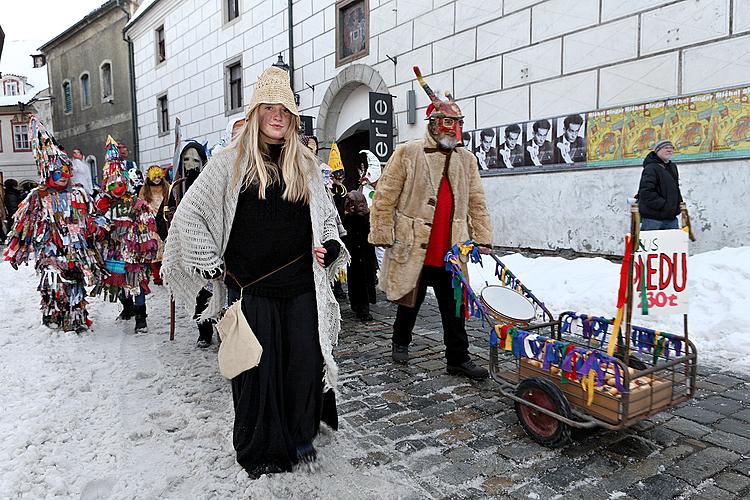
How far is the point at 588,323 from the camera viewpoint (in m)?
3.38

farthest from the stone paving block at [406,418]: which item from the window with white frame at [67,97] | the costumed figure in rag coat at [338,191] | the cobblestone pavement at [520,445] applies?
the window with white frame at [67,97]

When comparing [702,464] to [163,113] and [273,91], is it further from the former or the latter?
[163,113]

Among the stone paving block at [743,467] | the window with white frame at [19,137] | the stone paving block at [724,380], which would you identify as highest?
the window with white frame at [19,137]

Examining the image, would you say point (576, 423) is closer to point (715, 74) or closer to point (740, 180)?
point (740, 180)

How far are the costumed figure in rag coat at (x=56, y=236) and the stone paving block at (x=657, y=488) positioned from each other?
504cm

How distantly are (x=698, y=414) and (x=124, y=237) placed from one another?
518 centimetres

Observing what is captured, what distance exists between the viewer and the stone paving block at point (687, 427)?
9.88 feet

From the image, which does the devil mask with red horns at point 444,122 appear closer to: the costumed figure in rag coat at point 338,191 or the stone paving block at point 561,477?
the costumed figure in rag coat at point 338,191

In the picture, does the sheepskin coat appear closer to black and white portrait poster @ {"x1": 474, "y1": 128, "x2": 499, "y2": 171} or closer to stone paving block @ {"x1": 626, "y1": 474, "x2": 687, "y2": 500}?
stone paving block @ {"x1": 626, "y1": 474, "x2": 687, "y2": 500}

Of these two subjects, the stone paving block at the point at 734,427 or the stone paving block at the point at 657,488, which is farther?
the stone paving block at the point at 734,427

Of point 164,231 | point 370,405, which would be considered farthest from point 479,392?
point 164,231

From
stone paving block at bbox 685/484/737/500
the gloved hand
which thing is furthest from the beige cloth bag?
stone paving block at bbox 685/484/737/500

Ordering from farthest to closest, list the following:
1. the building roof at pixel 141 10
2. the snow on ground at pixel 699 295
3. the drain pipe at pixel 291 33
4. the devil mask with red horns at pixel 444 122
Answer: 1. the building roof at pixel 141 10
2. the drain pipe at pixel 291 33
3. the snow on ground at pixel 699 295
4. the devil mask with red horns at pixel 444 122

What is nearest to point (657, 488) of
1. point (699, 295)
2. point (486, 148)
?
point (699, 295)
